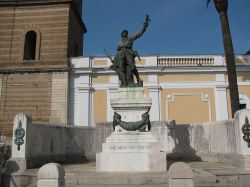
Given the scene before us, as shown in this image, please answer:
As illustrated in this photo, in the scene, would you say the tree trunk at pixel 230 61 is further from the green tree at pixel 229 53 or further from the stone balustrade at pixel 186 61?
the stone balustrade at pixel 186 61

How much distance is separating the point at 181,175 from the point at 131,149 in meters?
4.77

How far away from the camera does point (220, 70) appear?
25625 mm

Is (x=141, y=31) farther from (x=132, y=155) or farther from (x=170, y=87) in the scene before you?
(x=170, y=87)

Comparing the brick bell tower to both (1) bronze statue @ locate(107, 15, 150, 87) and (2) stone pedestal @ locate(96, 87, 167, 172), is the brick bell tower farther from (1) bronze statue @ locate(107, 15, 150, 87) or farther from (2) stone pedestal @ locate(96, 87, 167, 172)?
(2) stone pedestal @ locate(96, 87, 167, 172)

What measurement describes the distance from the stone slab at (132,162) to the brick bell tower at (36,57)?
14520mm

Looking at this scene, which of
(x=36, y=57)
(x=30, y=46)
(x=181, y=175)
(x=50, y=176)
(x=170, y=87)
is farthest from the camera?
(x=30, y=46)

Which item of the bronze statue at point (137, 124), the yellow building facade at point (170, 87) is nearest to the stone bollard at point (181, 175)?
the bronze statue at point (137, 124)

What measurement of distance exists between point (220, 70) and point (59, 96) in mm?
12471

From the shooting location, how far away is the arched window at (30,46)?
90.4 feet

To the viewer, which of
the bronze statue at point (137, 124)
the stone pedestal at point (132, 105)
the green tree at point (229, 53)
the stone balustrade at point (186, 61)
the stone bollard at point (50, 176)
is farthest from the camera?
the stone balustrade at point (186, 61)

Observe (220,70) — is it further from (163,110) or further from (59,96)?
(59,96)

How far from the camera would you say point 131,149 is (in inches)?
427

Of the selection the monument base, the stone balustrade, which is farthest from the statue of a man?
the stone balustrade

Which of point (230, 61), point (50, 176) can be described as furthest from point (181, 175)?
point (230, 61)
